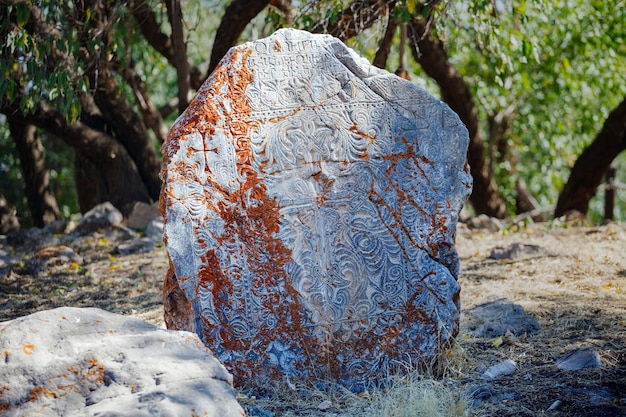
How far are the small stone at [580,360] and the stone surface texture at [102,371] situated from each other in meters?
1.90

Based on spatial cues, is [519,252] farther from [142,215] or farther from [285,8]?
[142,215]

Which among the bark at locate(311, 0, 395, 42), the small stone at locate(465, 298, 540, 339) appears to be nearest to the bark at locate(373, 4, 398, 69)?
the bark at locate(311, 0, 395, 42)

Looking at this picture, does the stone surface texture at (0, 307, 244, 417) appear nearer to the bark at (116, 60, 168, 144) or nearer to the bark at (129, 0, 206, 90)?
the bark at (116, 60, 168, 144)

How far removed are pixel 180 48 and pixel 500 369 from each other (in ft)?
16.9

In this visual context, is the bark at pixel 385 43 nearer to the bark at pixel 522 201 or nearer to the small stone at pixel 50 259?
the small stone at pixel 50 259

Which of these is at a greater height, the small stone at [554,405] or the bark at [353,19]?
the bark at [353,19]

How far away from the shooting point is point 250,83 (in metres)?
4.21

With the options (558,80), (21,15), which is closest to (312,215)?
(21,15)

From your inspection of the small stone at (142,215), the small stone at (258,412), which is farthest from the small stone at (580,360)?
the small stone at (142,215)

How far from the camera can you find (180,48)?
7.93m

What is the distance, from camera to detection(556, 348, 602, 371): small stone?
3936 millimetres

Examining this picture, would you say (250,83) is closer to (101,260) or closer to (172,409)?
(172,409)

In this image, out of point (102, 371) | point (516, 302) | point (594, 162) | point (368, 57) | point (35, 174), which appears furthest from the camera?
point (35, 174)

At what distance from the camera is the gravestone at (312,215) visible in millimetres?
4031
